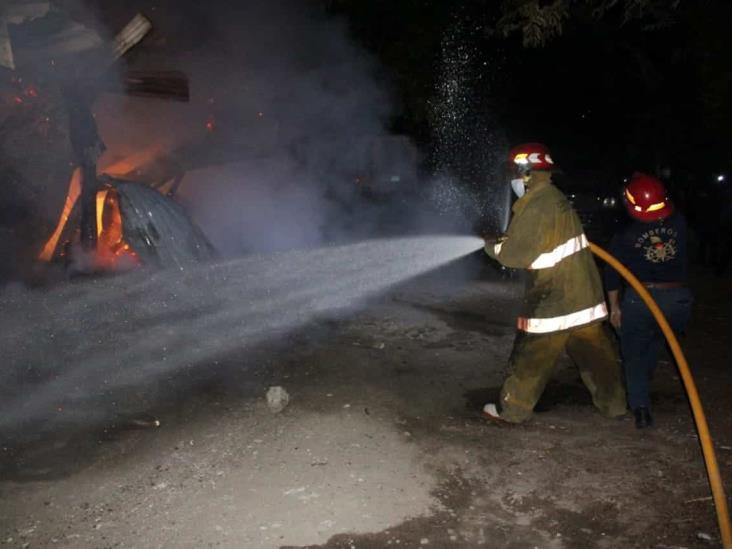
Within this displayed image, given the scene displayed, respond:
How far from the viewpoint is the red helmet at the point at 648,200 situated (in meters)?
3.80

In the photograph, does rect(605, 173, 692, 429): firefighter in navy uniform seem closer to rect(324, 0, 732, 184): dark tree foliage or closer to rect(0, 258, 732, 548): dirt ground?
rect(0, 258, 732, 548): dirt ground

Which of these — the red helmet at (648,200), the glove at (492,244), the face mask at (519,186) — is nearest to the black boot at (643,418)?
the red helmet at (648,200)

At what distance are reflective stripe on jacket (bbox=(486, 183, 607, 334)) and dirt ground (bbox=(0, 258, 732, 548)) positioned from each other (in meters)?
0.73

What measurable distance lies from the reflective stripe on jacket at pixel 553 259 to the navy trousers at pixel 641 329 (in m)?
0.19

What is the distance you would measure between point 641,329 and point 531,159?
125cm

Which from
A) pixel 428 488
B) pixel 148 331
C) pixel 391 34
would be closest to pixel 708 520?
pixel 428 488

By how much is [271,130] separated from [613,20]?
7744 mm

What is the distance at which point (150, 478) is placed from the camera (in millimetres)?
3311

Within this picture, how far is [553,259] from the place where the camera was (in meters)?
3.78

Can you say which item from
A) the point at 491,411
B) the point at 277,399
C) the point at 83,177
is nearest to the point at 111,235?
the point at 83,177

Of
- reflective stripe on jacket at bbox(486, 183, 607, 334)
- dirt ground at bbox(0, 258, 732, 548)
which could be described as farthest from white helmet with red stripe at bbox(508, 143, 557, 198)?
dirt ground at bbox(0, 258, 732, 548)

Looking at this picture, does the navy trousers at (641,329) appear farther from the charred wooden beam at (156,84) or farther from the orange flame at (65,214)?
the orange flame at (65,214)

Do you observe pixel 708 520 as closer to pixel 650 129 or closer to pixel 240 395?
pixel 240 395

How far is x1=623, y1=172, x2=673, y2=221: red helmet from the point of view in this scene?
3805mm
